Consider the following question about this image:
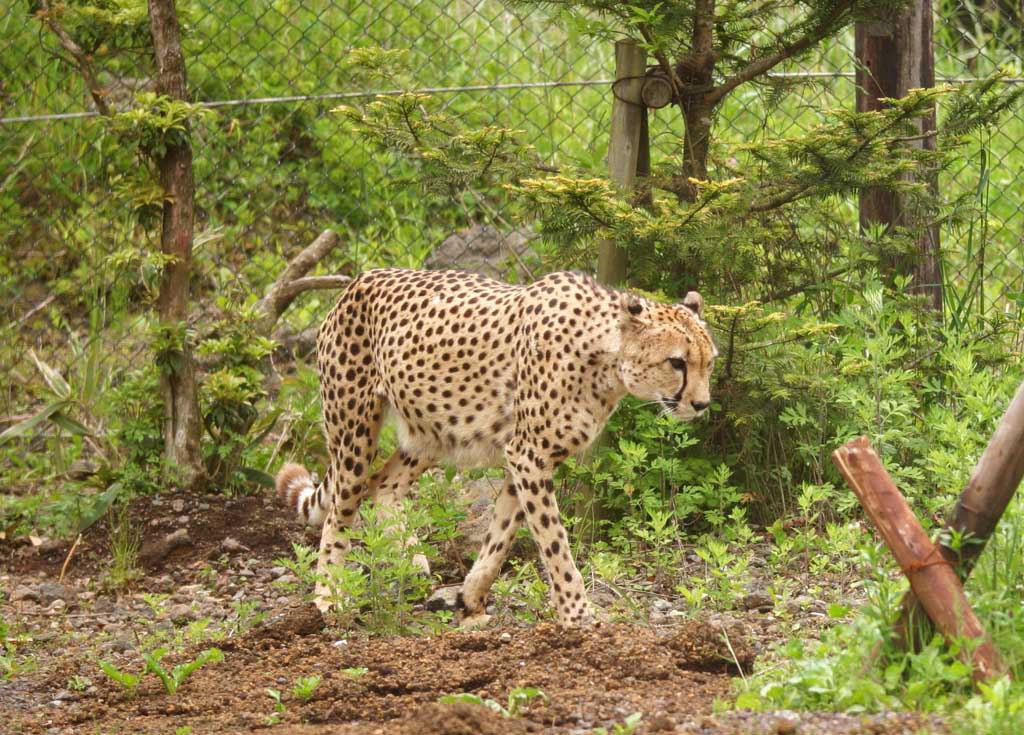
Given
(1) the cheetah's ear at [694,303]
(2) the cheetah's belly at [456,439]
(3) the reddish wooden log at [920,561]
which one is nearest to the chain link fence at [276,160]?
(2) the cheetah's belly at [456,439]

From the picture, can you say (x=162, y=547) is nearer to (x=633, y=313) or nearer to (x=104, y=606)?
(x=104, y=606)

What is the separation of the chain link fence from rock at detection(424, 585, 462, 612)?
8.79 feet

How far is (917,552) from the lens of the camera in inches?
135

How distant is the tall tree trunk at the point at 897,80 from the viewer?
656cm

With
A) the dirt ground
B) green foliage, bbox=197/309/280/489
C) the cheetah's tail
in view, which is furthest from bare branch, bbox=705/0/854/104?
green foliage, bbox=197/309/280/489

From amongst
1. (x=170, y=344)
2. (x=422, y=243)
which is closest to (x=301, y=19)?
(x=422, y=243)

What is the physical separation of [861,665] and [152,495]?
168 inches

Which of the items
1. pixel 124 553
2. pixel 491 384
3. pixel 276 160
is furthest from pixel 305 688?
pixel 276 160

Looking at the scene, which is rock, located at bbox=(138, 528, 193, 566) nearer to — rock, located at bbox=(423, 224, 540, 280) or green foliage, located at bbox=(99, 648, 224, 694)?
green foliage, located at bbox=(99, 648, 224, 694)

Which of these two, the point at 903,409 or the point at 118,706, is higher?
the point at 903,409

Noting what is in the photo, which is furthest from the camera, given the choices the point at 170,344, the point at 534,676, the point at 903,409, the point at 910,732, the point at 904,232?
the point at 170,344

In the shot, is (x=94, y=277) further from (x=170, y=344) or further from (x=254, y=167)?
(x=254, y=167)

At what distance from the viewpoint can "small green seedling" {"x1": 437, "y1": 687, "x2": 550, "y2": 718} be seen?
3.74m

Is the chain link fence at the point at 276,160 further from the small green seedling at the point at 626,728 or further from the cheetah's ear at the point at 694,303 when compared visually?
the small green seedling at the point at 626,728
